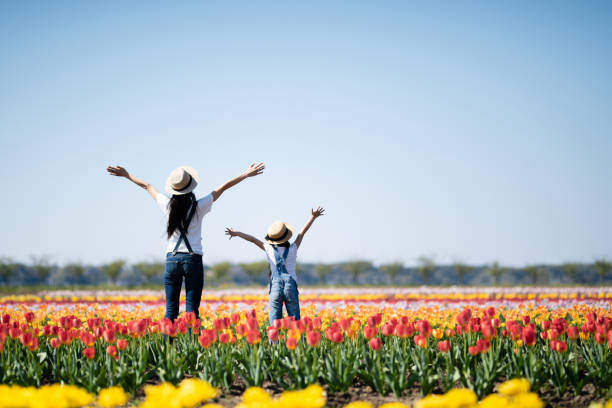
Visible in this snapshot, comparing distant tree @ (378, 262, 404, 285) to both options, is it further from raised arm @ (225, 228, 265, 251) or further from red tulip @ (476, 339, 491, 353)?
red tulip @ (476, 339, 491, 353)

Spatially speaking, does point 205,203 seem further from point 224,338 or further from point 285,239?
point 224,338

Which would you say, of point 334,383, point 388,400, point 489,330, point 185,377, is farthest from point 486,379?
point 185,377

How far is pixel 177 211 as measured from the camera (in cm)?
549

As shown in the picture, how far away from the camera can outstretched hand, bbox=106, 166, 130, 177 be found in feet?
18.5

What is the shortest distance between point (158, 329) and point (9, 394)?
2.81 m

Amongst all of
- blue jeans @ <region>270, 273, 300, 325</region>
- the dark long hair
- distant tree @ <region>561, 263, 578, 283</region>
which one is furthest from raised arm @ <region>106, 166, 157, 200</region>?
distant tree @ <region>561, 263, 578, 283</region>

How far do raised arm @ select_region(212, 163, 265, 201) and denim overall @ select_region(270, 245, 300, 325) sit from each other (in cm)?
122

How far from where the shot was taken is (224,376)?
13.7 ft

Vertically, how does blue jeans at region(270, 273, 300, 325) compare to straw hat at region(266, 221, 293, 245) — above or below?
below

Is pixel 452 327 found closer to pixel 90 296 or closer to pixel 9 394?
pixel 9 394

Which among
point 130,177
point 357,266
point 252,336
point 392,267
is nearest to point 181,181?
point 130,177

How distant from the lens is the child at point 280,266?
20.5 ft

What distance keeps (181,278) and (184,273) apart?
15 centimetres

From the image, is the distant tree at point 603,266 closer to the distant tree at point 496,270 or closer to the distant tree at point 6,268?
the distant tree at point 496,270
